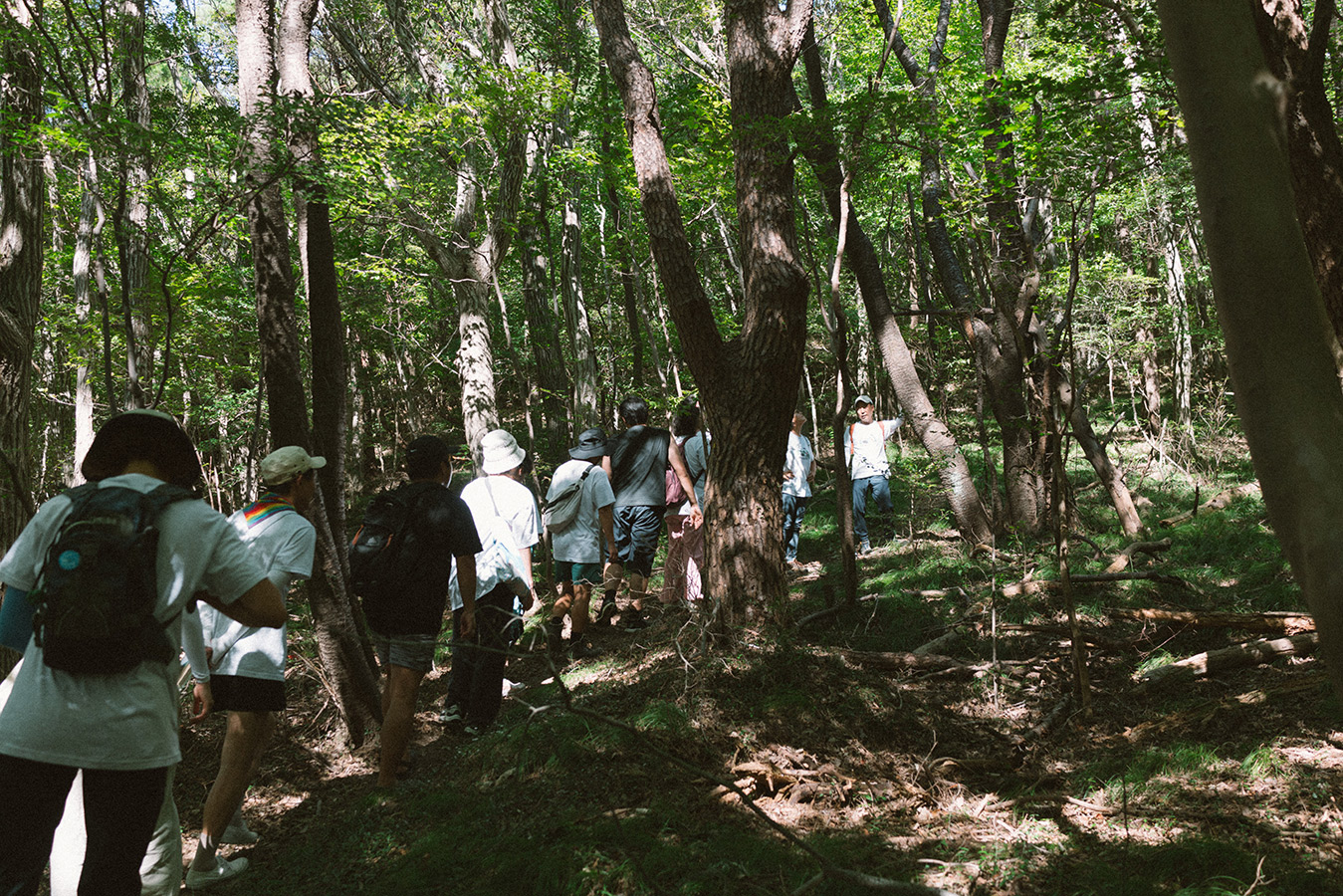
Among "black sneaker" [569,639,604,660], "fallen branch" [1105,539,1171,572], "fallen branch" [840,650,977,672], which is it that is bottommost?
"black sneaker" [569,639,604,660]

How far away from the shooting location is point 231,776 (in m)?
3.74

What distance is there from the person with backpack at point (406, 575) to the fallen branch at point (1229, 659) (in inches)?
162

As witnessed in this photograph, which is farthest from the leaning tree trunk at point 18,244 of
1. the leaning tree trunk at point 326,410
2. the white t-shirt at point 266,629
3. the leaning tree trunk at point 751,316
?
the leaning tree trunk at point 751,316

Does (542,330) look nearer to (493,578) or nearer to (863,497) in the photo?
(863,497)

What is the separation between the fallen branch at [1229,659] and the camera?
4.74 metres

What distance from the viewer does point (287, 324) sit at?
221 inches

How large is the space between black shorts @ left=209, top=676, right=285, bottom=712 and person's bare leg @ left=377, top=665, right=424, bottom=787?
0.74m

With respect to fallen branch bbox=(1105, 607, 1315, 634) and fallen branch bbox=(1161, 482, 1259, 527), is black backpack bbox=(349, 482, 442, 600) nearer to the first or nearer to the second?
fallen branch bbox=(1105, 607, 1315, 634)

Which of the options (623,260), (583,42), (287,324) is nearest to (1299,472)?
(287,324)

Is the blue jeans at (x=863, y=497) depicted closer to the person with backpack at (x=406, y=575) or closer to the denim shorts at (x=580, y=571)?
the denim shorts at (x=580, y=571)

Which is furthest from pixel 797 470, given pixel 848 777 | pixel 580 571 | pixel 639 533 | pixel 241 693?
pixel 241 693

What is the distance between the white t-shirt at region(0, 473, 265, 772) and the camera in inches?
88.6

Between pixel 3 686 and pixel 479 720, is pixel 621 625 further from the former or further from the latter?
pixel 3 686

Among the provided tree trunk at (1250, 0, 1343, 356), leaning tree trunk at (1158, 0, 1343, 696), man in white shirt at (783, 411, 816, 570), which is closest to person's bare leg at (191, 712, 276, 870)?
leaning tree trunk at (1158, 0, 1343, 696)
